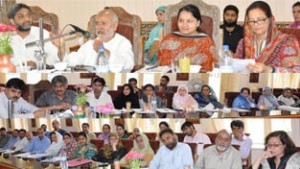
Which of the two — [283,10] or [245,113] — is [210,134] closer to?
[245,113]

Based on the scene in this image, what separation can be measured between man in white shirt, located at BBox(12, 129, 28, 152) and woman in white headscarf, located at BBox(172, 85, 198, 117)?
2.19 ft

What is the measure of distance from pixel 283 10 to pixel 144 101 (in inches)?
186

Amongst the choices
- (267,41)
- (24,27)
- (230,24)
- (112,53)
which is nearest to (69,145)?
(112,53)

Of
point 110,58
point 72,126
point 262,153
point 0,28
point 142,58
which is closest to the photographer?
point 262,153

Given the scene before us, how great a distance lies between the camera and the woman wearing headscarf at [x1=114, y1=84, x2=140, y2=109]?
3.09 meters

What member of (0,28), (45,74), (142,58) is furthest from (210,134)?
(142,58)

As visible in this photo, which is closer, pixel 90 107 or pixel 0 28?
pixel 90 107

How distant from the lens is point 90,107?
3105mm

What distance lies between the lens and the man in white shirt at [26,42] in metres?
3.68

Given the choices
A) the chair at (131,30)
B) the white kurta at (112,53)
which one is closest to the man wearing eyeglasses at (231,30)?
the chair at (131,30)

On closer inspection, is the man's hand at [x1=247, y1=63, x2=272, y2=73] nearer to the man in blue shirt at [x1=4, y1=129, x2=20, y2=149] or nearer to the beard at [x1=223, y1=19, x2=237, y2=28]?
the man in blue shirt at [x1=4, y1=129, x2=20, y2=149]

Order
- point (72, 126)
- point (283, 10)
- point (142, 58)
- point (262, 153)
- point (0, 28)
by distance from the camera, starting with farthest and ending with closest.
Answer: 1. point (283, 10)
2. point (142, 58)
3. point (0, 28)
4. point (72, 126)
5. point (262, 153)

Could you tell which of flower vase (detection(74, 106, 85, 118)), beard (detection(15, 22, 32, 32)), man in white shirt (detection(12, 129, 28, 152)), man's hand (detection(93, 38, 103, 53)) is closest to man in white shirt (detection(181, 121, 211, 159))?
flower vase (detection(74, 106, 85, 118))

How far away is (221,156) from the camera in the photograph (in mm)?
2857
